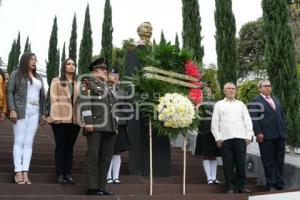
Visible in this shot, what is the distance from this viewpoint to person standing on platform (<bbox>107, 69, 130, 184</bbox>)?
543 centimetres

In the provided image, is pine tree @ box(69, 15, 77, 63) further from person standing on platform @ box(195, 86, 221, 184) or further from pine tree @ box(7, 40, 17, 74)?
person standing on platform @ box(195, 86, 221, 184)

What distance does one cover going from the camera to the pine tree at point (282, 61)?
7.34 metres

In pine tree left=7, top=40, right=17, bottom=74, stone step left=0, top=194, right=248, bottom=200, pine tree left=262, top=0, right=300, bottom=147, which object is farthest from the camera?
pine tree left=7, top=40, right=17, bottom=74

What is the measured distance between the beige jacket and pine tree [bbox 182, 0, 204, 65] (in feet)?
24.4

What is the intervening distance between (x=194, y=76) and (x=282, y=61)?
2.75 meters

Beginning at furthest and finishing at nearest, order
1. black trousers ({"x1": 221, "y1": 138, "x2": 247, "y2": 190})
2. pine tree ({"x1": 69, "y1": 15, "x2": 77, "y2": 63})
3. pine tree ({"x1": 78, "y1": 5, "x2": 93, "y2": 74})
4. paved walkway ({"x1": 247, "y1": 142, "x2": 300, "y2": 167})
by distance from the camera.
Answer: pine tree ({"x1": 69, "y1": 15, "x2": 77, "y2": 63}), pine tree ({"x1": 78, "y1": 5, "x2": 93, "y2": 74}), paved walkway ({"x1": 247, "y1": 142, "x2": 300, "y2": 167}), black trousers ({"x1": 221, "y1": 138, "x2": 247, "y2": 190})

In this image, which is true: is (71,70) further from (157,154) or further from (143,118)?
(157,154)

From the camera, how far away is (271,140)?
5.71 m

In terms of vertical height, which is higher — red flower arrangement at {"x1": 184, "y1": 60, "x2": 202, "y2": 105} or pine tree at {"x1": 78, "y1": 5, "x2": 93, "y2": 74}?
pine tree at {"x1": 78, "y1": 5, "x2": 93, "y2": 74}

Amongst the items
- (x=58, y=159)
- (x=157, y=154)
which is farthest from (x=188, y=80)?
(x=58, y=159)

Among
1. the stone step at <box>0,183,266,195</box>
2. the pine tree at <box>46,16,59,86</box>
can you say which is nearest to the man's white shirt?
the stone step at <box>0,183,266,195</box>

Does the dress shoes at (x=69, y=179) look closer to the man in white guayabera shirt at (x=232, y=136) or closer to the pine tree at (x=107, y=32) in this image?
the man in white guayabera shirt at (x=232, y=136)

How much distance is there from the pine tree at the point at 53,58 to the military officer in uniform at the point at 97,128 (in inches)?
858

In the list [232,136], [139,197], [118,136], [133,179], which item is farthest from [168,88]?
[139,197]
